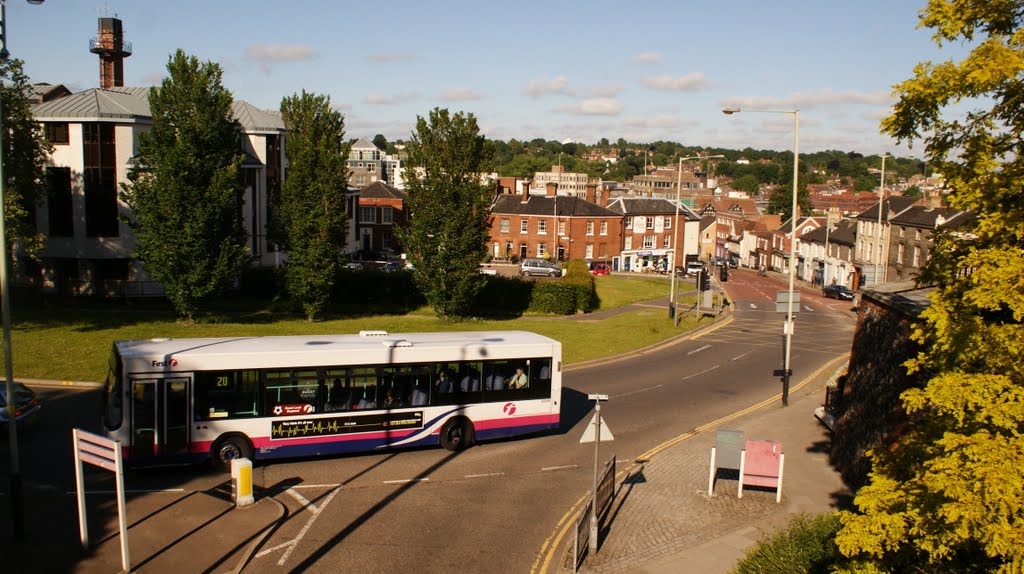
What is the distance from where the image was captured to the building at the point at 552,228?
81375 millimetres

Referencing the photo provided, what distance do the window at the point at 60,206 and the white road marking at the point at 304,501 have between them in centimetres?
3398

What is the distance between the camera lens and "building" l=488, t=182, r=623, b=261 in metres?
81.4

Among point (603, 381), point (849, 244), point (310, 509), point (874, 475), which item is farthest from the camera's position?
point (849, 244)

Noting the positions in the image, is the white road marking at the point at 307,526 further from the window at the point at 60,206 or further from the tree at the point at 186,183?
the window at the point at 60,206

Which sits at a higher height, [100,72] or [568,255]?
[100,72]

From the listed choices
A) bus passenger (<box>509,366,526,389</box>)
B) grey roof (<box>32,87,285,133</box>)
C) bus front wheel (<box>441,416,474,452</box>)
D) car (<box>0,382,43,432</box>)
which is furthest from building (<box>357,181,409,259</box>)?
bus front wheel (<box>441,416,474,452</box>)

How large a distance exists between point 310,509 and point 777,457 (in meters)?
10.7

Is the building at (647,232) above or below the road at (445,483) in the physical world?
above

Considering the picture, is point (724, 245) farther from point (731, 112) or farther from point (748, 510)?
point (748, 510)

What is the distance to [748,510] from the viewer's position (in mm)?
17141

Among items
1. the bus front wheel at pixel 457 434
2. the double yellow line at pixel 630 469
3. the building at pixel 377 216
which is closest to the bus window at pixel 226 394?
the bus front wheel at pixel 457 434

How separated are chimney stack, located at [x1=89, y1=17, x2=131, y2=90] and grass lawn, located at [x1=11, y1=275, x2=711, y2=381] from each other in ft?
71.3

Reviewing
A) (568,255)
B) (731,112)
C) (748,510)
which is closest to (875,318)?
(748,510)

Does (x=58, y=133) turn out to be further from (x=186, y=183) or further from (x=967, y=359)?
(x=967, y=359)
